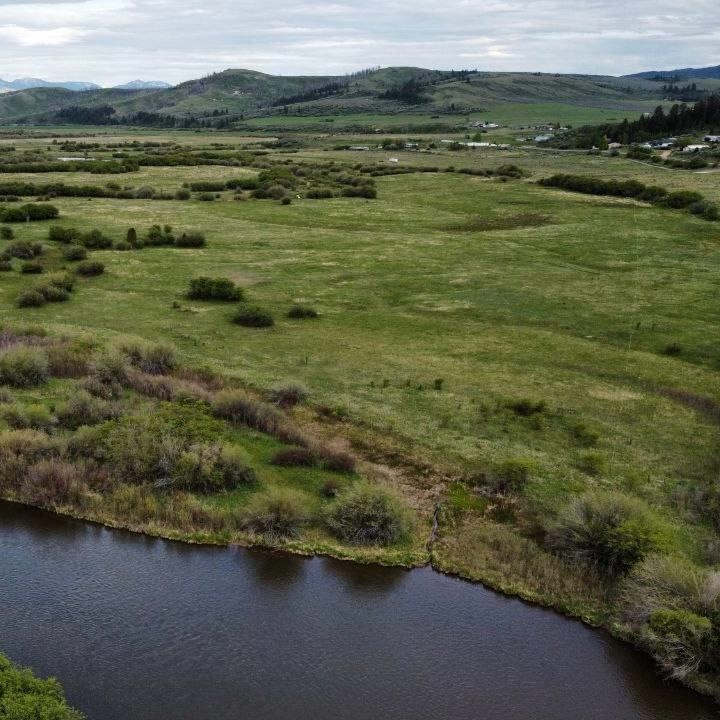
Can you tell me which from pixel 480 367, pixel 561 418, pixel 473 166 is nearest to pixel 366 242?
pixel 480 367

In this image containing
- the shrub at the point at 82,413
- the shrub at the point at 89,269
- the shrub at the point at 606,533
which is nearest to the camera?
the shrub at the point at 606,533

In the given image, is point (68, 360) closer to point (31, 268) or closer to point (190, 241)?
point (31, 268)

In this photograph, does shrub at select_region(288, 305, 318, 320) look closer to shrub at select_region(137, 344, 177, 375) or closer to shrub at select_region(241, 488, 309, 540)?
shrub at select_region(137, 344, 177, 375)

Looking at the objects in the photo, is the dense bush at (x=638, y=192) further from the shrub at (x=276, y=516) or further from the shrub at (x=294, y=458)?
the shrub at (x=276, y=516)

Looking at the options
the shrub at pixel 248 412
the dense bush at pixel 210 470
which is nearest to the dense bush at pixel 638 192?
the shrub at pixel 248 412

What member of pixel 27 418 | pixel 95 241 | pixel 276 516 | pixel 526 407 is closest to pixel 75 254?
pixel 95 241

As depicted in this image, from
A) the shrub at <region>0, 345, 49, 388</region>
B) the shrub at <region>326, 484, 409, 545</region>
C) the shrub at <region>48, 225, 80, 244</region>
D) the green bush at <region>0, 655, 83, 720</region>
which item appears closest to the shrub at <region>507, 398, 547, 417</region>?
the shrub at <region>326, 484, 409, 545</region>
